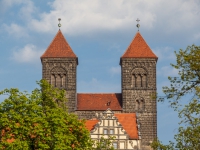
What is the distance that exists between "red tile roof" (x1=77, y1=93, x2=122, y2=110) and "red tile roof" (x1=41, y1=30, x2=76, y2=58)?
17.9 feet

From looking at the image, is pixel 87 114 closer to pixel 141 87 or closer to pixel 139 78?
pixel 141 87

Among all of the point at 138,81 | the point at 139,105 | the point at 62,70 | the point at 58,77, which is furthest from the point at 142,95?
the point at 58,77

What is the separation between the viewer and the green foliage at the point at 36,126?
132ft

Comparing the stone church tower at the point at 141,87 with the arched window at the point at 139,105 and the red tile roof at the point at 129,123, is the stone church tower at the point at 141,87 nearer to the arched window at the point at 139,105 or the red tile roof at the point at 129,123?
the arched window at the point at 139,105

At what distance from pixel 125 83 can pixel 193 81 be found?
187ft

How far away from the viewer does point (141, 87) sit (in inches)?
3278

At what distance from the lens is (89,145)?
41.5 meters

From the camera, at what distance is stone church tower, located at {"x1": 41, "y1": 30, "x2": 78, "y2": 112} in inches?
3291

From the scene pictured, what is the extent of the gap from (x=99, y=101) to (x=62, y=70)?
19.6ft

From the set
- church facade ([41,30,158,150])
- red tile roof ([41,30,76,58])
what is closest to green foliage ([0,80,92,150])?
church facade ([41,30,158,150])

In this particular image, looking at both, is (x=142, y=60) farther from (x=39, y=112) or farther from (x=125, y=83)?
(x=39, y=112)

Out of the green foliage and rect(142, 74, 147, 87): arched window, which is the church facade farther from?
the green foliage

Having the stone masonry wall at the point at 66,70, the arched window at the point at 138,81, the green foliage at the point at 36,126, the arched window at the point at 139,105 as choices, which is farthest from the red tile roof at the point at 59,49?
the green foliage at the point at 36,126

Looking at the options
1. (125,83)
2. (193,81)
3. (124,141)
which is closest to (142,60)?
(125,83)
